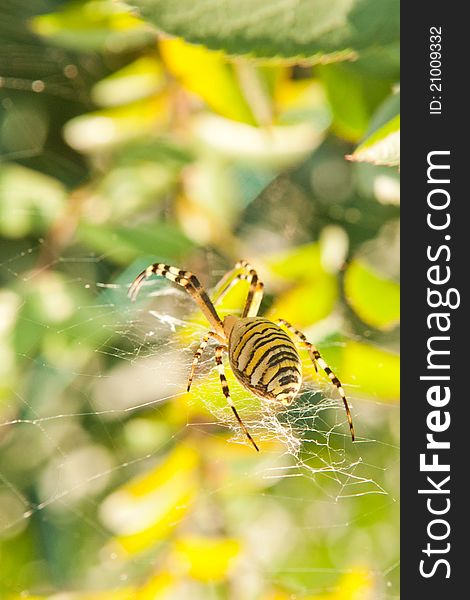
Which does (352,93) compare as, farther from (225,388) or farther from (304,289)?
(225,388)

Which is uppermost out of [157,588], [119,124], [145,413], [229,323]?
[119,124]

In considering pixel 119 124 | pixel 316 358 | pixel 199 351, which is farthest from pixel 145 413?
pixel 119 124

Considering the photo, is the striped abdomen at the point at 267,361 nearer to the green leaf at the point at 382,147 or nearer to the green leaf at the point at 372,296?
the green leaf at the point at 372,296

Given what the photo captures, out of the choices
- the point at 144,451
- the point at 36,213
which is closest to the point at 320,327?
the point at 144,451

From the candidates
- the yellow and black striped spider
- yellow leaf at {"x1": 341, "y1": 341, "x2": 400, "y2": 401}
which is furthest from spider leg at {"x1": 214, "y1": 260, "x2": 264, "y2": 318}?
yellow leaf at {"x1": 341, "y1": 341, "x2": 400, "y2": 401}

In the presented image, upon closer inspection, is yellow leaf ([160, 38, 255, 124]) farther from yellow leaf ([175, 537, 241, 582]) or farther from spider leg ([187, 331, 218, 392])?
yellow leaf ([175, 537, 241, 582])
